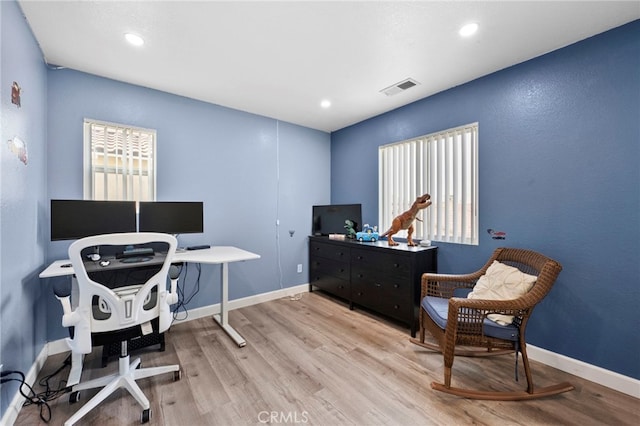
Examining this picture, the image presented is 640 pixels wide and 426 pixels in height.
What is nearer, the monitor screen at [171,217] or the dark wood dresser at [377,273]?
the monitor screen at [171,217]

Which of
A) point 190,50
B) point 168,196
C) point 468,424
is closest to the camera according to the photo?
point 468,424

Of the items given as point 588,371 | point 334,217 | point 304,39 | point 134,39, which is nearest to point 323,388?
point 588,371

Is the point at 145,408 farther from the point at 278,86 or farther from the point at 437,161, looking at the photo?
the point at 437,161

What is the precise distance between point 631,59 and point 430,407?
2727mm

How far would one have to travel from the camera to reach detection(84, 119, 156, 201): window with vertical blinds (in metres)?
2.46

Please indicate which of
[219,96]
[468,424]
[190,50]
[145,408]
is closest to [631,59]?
[468,424]

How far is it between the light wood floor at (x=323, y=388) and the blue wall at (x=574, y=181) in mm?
422

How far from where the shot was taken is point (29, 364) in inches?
72.8

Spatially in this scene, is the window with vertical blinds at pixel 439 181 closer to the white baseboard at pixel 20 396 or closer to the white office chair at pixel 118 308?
the white office chair at pixel 118 308

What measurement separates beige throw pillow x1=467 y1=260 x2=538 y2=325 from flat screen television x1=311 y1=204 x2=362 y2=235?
1724 millimetres

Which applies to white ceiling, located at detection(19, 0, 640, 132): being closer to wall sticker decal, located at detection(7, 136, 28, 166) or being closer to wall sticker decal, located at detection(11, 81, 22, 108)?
wall sticker decal, located at detection(11, 81, 22, 108)

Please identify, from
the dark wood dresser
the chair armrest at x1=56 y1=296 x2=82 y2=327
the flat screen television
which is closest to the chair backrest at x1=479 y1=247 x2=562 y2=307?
the dark wood dresser

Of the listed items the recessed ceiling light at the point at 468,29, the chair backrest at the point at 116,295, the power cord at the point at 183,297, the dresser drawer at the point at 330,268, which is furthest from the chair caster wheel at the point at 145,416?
the recessed ceiling light at the point at 468,29

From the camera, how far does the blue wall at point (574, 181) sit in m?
1.80
